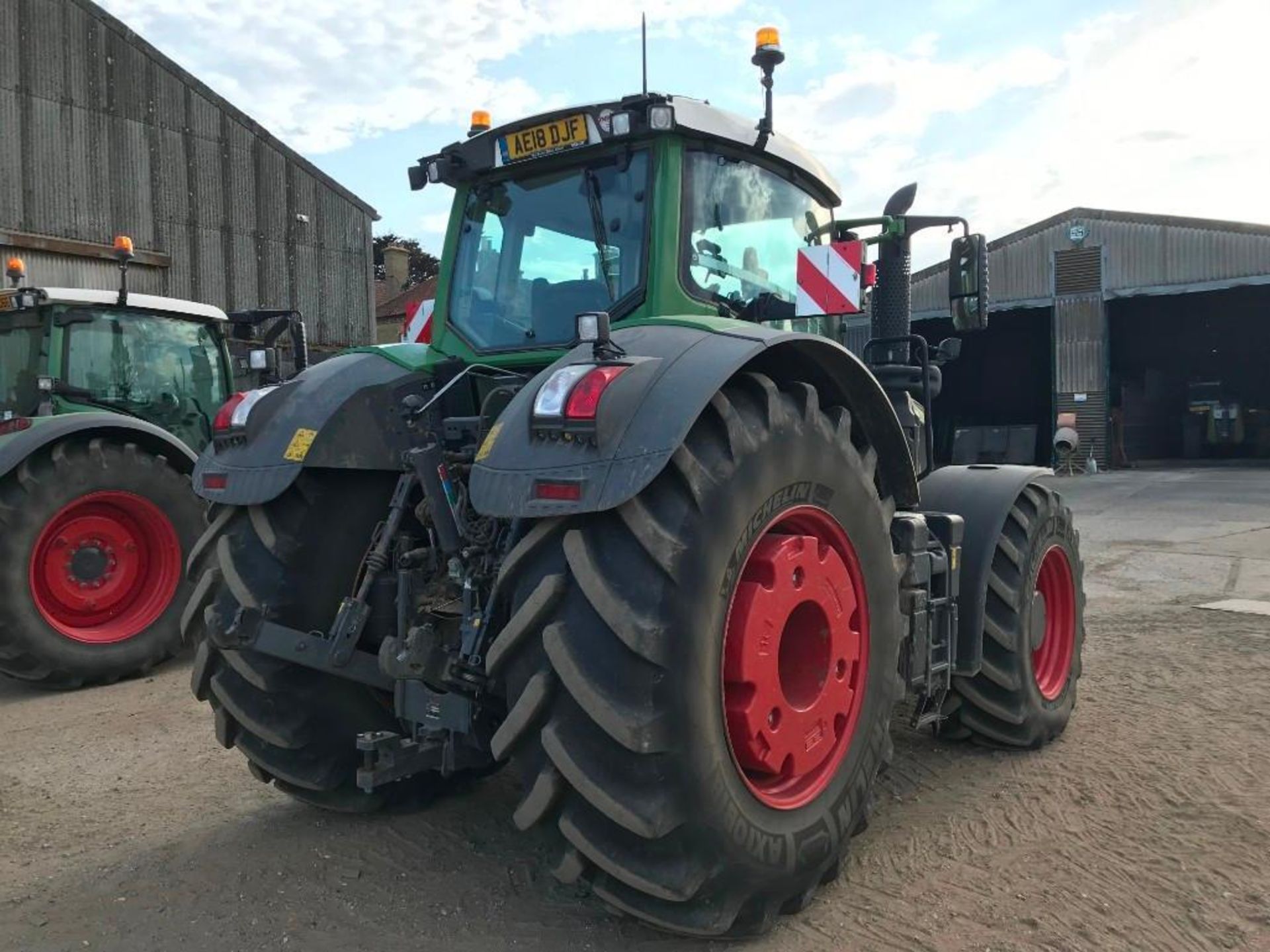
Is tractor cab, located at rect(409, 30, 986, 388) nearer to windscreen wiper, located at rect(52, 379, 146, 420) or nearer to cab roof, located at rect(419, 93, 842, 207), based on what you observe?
cab roof, located at rect(419, 93, 842, 207)

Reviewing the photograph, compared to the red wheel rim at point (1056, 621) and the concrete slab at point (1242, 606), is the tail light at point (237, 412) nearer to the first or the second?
the red wheel rim at point (1056, 621)

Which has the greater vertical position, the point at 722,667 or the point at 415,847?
the point at 722,667

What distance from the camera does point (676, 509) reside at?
7.65 ft

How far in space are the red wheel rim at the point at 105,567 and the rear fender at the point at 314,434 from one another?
313 cm

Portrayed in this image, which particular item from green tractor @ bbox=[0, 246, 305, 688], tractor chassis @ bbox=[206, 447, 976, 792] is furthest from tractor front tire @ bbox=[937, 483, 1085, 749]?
green tractor @ bbox=[0, 246, 305, 688]

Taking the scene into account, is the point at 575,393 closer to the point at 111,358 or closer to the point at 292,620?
the point at 292,620

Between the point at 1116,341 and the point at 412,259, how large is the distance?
92.4 ft

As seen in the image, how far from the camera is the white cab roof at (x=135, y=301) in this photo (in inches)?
256

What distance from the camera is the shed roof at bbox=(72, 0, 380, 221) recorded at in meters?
18.9

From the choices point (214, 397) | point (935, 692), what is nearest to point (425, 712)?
point (935, 692)

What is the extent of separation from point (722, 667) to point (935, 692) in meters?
1.51

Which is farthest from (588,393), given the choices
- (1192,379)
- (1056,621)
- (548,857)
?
(1192,379)

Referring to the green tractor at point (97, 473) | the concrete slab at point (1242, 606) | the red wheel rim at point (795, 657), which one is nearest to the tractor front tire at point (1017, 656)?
the red wheel rim at point (795, 657)

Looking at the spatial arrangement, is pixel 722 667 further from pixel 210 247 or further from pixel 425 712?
pixel 210 247
